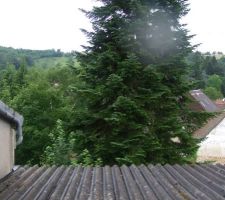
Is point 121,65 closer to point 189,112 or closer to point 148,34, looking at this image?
point 148,34

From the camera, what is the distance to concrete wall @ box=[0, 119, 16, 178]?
7.16m

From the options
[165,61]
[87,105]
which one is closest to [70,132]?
[87,105]

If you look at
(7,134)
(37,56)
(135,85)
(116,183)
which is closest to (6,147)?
(7,134)

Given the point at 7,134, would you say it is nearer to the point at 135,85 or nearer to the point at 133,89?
the point at 133,89

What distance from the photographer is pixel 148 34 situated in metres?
14.9

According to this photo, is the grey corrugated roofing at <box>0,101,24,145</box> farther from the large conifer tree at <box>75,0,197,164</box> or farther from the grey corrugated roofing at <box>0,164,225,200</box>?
the large conifer tree at <box>75,0,197,164</box>

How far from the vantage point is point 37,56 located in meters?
136

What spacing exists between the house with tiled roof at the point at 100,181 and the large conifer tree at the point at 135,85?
557 cm

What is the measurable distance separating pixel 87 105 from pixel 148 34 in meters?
3.31

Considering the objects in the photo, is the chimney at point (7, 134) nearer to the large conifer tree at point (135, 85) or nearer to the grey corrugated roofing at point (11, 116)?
the grey corrugated roofing at point (11, 116)

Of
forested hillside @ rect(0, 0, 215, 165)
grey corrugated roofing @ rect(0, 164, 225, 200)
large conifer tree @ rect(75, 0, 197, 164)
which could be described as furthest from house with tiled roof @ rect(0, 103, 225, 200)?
large conifer tree @ rect(75, 0, 197, 164)

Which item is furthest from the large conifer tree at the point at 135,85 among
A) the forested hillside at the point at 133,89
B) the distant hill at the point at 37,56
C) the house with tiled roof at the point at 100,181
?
the distant hill at the point at 37,56

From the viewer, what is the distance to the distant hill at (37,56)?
353ft

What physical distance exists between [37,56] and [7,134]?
430ft
